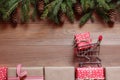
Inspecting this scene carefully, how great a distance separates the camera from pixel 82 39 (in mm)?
1566

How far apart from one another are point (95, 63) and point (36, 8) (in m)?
0.54

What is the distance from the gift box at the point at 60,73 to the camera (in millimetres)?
1530

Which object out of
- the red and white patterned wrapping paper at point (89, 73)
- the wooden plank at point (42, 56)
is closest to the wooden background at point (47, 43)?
the wooden plank at point (42, 56)

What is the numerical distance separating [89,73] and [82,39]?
222mm

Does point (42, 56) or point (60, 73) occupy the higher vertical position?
point (42, 56)

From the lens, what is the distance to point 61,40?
1.63 meters

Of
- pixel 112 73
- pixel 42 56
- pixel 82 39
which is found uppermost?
pixel 82 39

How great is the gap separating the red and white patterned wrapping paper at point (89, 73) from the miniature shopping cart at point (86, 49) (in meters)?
0.07

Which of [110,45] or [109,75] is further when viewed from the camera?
[110,45]

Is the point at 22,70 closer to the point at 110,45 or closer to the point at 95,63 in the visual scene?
the point at 95,63

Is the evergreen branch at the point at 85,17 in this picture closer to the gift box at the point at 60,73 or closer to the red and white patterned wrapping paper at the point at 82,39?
the red and white patterned wrapping paper at the point at 82,39

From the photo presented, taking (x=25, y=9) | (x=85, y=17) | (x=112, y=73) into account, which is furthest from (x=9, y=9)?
(x=112, y=73)

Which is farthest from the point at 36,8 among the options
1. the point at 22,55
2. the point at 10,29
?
the point at 22,55

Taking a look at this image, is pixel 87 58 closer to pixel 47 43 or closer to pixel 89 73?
pixel 89 73
